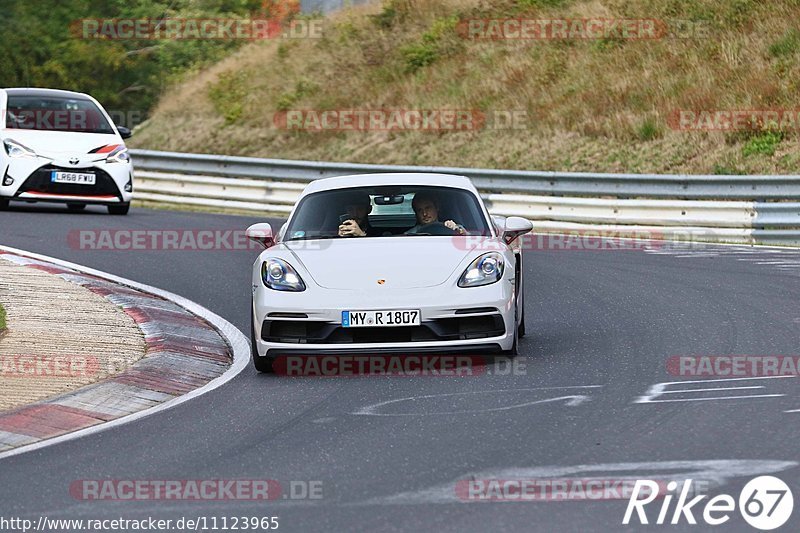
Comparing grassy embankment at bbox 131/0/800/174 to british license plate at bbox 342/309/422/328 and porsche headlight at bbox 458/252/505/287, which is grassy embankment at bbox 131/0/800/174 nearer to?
porsche headlight at bbox 458/252/505/287

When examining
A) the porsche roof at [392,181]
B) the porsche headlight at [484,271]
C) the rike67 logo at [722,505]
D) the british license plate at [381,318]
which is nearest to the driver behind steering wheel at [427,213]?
the porsche roof at [392,181]

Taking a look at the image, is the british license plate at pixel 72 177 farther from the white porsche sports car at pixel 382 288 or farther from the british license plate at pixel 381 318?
the british license plate at pixel 381 318

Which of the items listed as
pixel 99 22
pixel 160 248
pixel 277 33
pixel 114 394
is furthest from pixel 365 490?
pixel 99 22

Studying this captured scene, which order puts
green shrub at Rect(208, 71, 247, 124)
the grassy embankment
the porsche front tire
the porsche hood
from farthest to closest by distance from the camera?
green shrub at Rect(208, 71, 247, 124), the grassy embankment, the porsche front tire, the porsche hood

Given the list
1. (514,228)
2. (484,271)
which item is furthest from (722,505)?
(514,228)

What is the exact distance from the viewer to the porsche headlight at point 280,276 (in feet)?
31.9

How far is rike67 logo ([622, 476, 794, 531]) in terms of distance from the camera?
555cm

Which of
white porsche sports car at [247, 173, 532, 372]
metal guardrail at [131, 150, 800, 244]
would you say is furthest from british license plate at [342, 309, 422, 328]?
metal guardrail at [131, 150, 800, 244]

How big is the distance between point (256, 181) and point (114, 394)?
1694 cm

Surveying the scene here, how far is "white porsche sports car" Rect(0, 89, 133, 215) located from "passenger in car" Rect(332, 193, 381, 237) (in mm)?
10484

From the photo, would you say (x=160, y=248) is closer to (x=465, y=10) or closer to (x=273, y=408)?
(x=273, y=408)

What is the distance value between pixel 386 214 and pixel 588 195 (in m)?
11.9

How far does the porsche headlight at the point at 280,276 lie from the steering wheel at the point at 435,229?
1.11 meters

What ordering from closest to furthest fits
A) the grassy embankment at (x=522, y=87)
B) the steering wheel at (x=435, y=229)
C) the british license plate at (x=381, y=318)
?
1. the british license plate at (x=381, y=318)
2. the steering wheel at (x=435, y=229)
3. the grassy embankment at (x=522, y=87)
